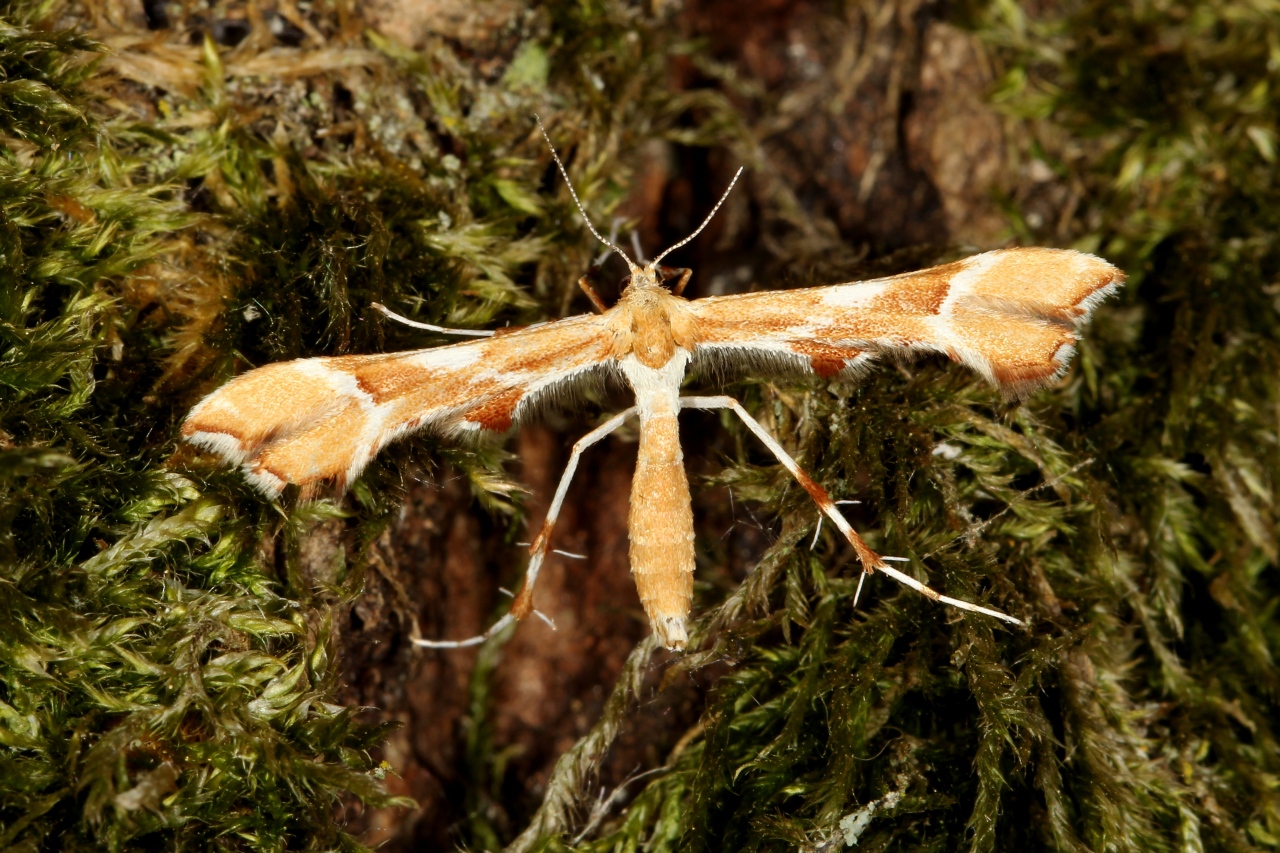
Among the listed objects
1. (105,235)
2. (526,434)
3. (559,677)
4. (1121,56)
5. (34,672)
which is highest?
(1121,56)

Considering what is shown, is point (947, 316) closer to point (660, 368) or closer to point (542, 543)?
point (660, 368)

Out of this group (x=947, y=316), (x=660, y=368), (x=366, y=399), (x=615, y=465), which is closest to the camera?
(x=366, y=399)

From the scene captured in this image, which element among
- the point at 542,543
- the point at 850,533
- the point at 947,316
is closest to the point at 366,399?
the point at 542,543

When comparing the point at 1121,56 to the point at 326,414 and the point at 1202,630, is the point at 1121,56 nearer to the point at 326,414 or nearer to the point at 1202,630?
the point at 1202,630

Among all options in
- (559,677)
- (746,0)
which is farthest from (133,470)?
(746,0)

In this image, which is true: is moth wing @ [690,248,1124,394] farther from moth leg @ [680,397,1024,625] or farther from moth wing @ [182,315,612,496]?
moth wing @ [182,315,612,496]

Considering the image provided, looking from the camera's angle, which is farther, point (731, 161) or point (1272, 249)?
point (731, 161)

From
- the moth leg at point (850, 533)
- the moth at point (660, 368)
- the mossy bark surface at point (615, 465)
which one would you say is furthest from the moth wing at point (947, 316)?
the moth leg at point (850, 533)

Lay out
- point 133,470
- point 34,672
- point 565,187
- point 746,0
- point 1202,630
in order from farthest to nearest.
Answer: point 746,0, point 565,187, point 1202,630, point 133,470, point 34,672
